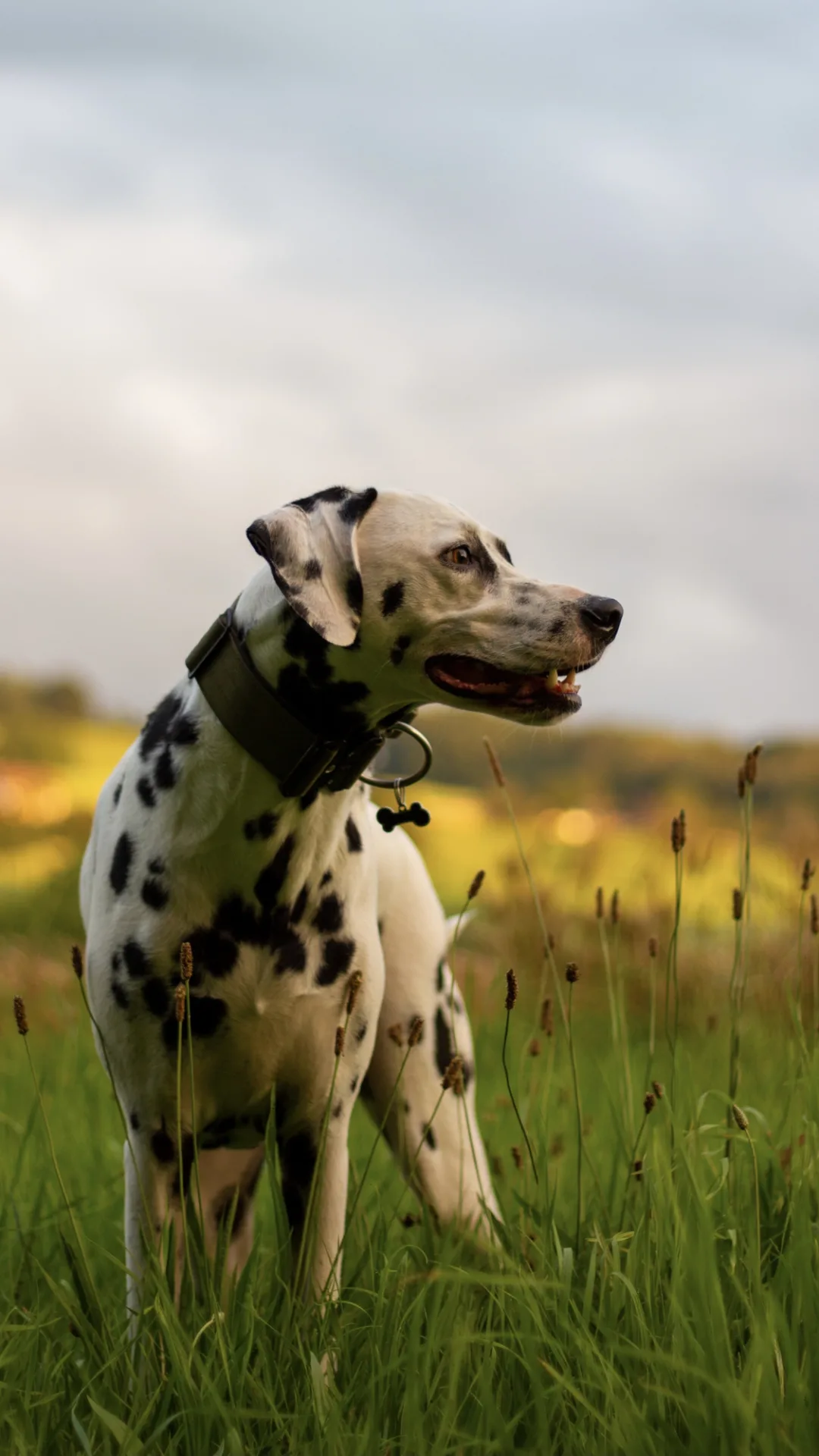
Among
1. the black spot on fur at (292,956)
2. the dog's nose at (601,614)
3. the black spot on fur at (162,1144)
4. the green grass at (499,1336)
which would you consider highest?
the dog's nose at (601,614)

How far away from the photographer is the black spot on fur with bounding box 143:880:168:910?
295 centimetres

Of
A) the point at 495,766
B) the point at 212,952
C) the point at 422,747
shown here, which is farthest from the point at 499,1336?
the point at 495,766

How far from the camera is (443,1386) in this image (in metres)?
2.50

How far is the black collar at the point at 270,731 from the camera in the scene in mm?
2795

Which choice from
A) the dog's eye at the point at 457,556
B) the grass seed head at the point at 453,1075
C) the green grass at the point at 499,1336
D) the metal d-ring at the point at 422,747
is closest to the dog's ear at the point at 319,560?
the dog's eye at the point at 457,556

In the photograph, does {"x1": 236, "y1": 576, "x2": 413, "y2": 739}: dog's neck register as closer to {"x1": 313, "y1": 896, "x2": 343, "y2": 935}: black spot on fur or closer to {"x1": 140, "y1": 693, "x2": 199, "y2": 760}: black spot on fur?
{"x1": 140, "y1": 693, "x2": 199, "y2": 760}: black spot on fur

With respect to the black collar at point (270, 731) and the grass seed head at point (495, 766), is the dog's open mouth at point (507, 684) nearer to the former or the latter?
the black collar at point (270, 731)

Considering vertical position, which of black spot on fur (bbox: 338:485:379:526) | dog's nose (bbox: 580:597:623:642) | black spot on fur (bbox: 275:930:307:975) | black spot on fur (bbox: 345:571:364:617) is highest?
black spot on fur (bbox: 338:485:379:526)

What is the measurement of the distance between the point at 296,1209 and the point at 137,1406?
681mm

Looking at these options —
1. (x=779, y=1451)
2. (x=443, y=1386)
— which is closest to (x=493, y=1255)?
(x=443, y=1386)

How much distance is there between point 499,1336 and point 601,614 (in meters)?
1.39

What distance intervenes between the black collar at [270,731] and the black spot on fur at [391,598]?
0.89 feet

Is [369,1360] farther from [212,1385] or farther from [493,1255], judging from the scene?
[493,1255]

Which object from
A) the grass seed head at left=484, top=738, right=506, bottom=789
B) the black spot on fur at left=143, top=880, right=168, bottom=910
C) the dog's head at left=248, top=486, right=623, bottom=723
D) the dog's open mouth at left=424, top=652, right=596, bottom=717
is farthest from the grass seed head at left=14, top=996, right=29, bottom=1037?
the grass seed head at left=484, top=738, right=506, bottom=789
